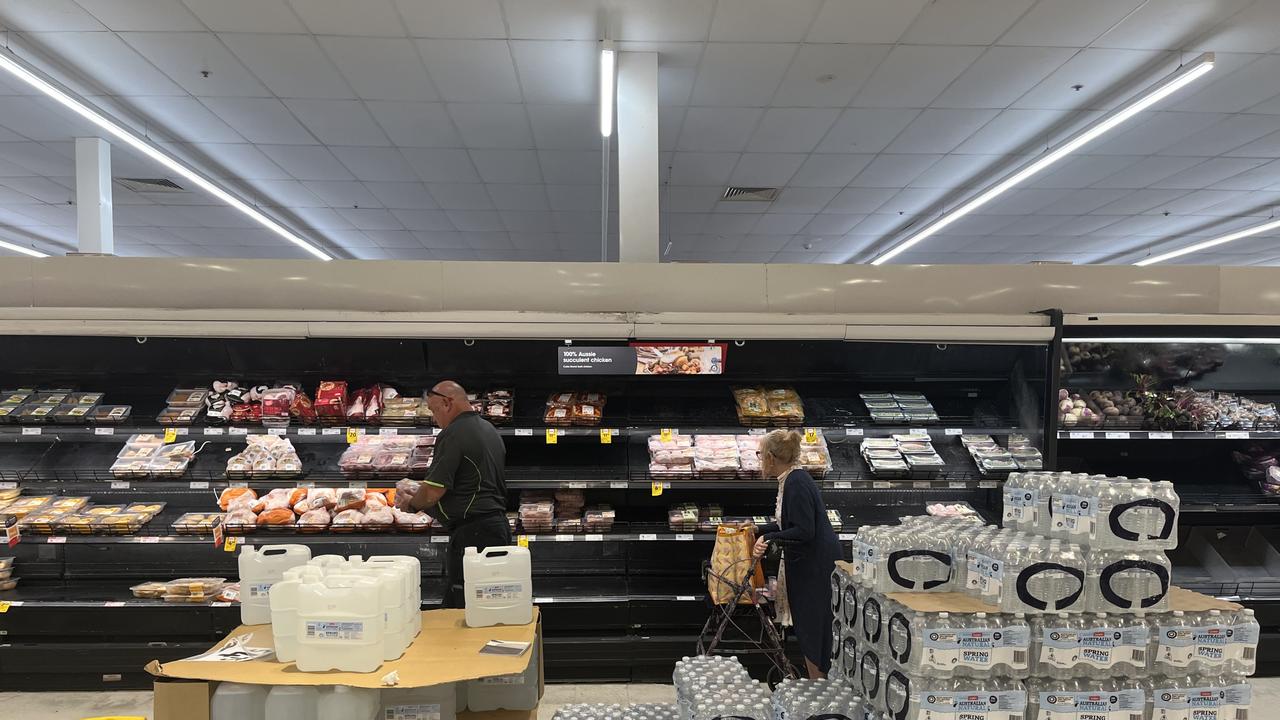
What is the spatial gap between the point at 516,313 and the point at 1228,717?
348cm

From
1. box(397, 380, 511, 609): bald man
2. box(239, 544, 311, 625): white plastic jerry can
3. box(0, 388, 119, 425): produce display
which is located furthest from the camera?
box(0, 388, 119, 425): produce display

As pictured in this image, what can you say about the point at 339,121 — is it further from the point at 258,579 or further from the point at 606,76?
the point at 258,579

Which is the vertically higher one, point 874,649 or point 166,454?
point 166,454

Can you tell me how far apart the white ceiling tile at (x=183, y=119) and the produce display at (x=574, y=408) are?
4803mm

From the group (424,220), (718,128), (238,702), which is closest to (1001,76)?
(718,128)

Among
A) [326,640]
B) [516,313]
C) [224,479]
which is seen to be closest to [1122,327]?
[516,313]

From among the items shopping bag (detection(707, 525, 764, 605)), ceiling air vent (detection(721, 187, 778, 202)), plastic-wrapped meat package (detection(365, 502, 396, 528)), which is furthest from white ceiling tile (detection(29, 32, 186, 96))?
ceiling air vent (detection(721, 187, 778, 202))

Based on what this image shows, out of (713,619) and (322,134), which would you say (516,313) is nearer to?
(713,619)

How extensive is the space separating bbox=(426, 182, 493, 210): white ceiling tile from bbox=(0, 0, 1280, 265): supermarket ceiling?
5 centimetres

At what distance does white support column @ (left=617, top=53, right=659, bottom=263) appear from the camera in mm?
5594

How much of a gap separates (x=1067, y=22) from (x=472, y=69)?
448cm

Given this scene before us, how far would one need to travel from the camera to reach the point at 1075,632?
235 centimetres

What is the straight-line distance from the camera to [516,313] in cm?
407

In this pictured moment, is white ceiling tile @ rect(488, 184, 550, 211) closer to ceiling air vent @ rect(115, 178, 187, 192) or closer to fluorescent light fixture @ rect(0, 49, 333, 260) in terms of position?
fluorescent light fixture @ rect(0, 49, 333, 260)
